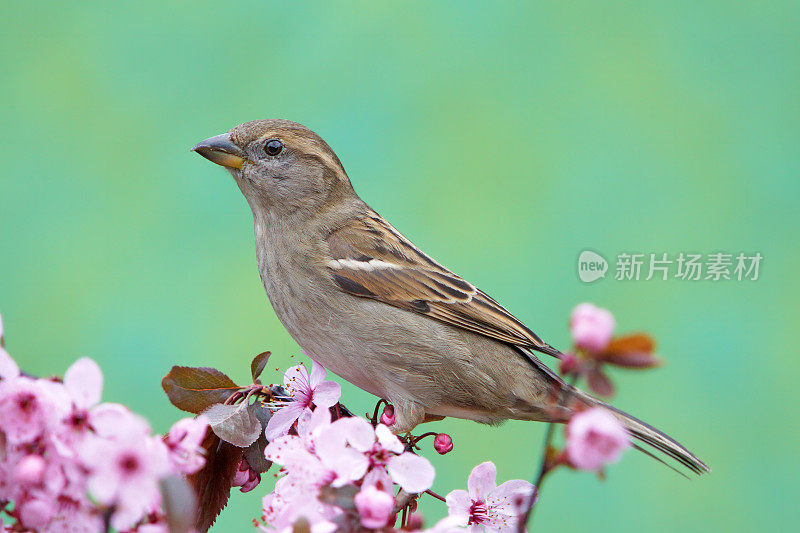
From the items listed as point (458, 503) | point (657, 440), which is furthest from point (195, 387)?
point (657, 440)

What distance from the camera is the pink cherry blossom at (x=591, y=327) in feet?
2.00

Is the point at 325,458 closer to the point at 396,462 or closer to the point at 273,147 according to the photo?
the point at 396,462

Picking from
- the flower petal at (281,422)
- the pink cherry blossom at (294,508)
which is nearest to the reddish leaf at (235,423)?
the flower petal at (281,422)

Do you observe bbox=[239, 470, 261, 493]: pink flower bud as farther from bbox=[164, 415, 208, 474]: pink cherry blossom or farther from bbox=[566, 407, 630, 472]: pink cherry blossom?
bbox=[566, 407, 630, 472]: pink cherry blossom

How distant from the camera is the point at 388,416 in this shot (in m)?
1.65

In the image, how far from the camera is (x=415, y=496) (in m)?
1.14

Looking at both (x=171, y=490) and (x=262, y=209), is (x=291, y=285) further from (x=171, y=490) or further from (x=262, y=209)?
(x=171, y=490)

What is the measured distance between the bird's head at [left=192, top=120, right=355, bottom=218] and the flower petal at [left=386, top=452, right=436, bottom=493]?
1.10 meters

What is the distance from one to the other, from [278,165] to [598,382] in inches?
59.8

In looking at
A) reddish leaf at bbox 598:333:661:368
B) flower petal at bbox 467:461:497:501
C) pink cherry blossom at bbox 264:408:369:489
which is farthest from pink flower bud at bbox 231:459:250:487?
reddish leaf at bbox 598:333:661:368

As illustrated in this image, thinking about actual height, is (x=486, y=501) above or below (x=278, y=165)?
below

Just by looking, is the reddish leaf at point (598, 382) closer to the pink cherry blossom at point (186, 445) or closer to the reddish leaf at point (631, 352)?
the reddish leaf at point (631, 352)

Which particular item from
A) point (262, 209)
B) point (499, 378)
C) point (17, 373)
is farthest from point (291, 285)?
point (17, 373)

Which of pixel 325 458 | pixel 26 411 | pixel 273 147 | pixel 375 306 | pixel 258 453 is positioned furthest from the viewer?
pixel 273 147
